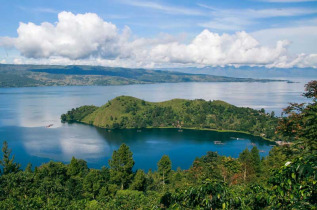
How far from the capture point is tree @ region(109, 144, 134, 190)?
135 feet

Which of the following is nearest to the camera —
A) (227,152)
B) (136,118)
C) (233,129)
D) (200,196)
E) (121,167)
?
(200,196)

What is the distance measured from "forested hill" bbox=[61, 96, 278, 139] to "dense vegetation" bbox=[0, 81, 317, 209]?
89841 mm

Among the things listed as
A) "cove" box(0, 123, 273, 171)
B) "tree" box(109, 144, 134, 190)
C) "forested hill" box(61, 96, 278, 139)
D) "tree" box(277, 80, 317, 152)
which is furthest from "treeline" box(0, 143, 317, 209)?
"forested hill" box(61, 96, 278, 139)

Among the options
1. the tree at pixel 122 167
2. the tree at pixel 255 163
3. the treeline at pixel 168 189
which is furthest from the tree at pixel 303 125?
the tree at pixel 255 163

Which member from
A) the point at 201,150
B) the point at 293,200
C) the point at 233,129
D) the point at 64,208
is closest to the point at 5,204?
the point at 64,208

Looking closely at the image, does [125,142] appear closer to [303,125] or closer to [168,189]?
[168,189]

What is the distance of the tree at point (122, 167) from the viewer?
4114 centimetres

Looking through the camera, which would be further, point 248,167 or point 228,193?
point 248,167

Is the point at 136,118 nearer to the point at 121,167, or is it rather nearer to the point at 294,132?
the point at 121,167

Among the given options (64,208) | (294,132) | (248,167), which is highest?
(294,132)

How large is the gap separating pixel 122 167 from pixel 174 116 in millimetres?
116041

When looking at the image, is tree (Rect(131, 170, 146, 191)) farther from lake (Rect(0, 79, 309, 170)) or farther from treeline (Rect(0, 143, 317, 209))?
lake (Rect(0, 79, 309, 170))

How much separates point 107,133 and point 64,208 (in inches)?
4316

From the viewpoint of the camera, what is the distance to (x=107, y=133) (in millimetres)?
124625
